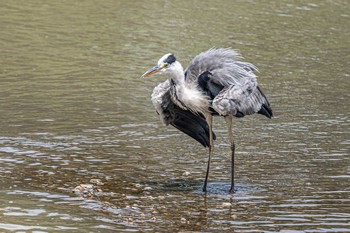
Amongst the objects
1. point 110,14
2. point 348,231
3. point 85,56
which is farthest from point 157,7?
point 348,231

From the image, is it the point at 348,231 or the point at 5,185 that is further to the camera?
the point at 5,185

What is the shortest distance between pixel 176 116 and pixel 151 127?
270cm

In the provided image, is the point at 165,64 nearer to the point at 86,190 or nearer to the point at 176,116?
the point at 176,116

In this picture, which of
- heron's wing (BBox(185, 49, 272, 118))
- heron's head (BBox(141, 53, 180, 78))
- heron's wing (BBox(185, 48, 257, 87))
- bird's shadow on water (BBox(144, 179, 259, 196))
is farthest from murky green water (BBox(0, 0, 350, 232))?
heron's head (BBox(141, 53, 180, 78))

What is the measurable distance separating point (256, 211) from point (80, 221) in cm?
194

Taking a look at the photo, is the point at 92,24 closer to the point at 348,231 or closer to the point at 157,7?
the point at 157,7

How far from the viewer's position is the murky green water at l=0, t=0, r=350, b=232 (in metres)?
8.49

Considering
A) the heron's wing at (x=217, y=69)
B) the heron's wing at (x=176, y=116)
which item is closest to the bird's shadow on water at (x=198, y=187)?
the heron's wing at (x=176, y=116)

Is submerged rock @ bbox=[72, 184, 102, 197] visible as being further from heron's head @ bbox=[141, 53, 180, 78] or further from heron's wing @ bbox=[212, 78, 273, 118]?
heron's wing @ bbox=[212, 78, 273, 118]

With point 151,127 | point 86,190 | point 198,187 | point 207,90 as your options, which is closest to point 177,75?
point 207,90

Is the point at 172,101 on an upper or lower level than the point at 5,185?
upper

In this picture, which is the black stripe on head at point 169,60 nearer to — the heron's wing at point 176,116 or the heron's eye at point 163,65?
the heron's eye at point 163,65

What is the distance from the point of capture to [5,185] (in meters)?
9.16

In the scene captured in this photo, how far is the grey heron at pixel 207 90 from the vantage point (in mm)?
9164
